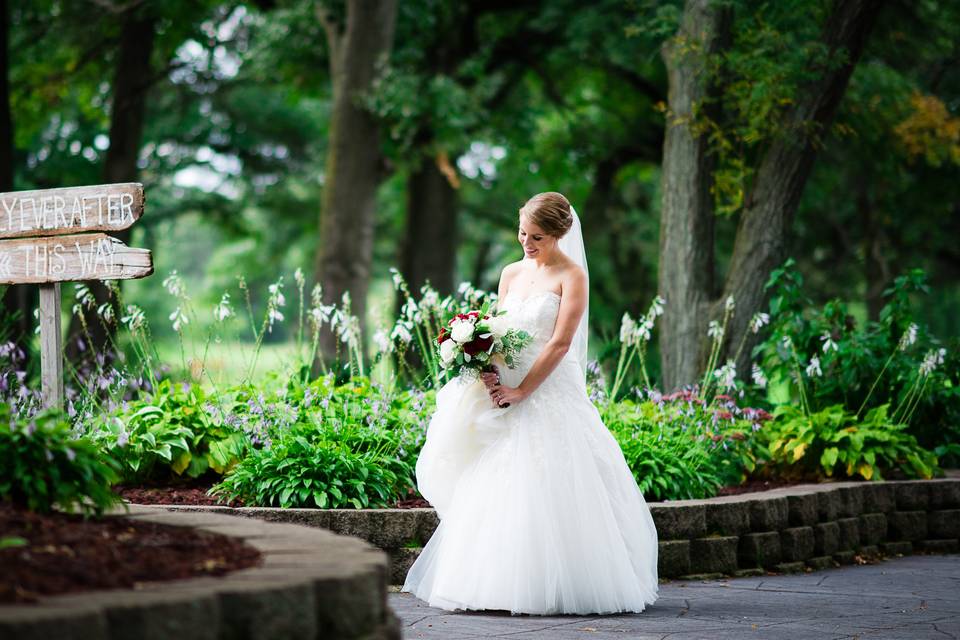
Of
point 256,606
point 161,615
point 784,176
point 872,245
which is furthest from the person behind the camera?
point 872,245

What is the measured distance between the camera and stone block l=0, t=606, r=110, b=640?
2582mm

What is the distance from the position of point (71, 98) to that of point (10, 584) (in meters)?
21.1

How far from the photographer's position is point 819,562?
7.83 metres

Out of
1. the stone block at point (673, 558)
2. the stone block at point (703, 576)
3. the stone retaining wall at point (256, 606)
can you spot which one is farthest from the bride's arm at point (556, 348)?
the stone retaining wall at point (256, 606)

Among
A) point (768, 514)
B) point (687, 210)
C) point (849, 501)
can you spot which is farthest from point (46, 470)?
point (687, 210)

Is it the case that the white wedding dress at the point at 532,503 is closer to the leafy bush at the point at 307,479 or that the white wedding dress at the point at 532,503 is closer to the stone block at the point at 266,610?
the leafy bush at the point at 307,479

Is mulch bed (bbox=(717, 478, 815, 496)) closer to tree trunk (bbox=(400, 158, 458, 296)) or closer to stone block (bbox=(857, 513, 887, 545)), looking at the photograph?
stone block (bbox=(857, 513, 887, 545))

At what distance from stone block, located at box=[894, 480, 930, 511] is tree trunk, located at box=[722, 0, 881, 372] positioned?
1.94m

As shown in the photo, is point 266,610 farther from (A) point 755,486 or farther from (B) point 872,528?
(B) point 872,528

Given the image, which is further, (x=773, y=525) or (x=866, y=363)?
(x=866, y=363)

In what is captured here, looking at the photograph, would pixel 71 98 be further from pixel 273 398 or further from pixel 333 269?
pixel 273 398

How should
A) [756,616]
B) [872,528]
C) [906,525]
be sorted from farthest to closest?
[906,525] → [872,528] → [756,616]

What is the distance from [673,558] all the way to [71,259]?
3968 millimetres

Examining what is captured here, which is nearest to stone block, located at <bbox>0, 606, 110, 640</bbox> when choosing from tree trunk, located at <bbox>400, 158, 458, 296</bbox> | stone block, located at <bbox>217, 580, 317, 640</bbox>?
stone block, located at <bbox>217, 580, 317, 640</bbox>
